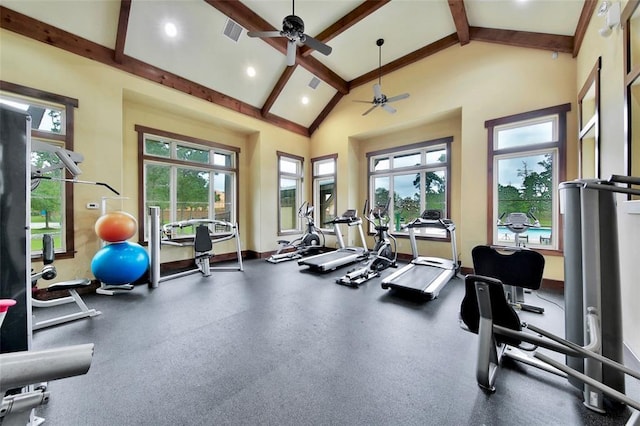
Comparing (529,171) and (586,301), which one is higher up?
(529,171)

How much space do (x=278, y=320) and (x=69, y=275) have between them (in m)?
3.59

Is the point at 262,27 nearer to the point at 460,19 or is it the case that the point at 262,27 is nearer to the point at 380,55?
the point at 380,55

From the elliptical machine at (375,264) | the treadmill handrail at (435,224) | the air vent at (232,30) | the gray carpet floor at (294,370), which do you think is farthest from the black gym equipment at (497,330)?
the air vent at (232,30)

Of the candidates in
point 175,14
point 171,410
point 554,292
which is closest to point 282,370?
point 171,410

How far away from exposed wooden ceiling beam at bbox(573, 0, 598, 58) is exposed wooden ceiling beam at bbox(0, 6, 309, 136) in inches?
242

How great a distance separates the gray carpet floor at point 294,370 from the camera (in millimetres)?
1632

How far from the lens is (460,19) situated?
4.47 metres

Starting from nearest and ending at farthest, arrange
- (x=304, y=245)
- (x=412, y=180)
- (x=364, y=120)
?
1. (x=412, y=180)
2. (x=364, y=120)
3. (x=304, y=245)

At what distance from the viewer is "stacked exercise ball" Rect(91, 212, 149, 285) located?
3652 mm

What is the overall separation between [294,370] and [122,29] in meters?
5.64

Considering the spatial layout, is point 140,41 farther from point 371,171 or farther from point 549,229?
point 549,229

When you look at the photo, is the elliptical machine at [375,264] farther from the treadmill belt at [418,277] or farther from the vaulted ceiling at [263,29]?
the vaulted ceiling at [263,29]

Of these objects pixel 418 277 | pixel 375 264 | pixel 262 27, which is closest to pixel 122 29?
pixel 262 27

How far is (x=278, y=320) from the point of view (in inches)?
117
